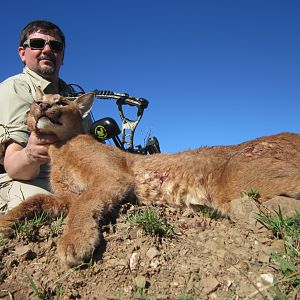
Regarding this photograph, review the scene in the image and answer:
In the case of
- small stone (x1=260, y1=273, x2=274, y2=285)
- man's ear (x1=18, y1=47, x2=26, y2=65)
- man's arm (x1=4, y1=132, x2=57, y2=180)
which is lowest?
small stone (x1=260, y1=273, x2=274, y2=285)

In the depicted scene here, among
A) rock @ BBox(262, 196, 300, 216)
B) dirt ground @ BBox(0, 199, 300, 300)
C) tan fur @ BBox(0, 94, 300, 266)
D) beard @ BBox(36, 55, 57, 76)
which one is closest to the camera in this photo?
dirt ground @ BBox(0, 199, 300, 300)

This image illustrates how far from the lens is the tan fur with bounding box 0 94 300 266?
3834 mm

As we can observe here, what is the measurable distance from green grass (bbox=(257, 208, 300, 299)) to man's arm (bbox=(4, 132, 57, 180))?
3.13m

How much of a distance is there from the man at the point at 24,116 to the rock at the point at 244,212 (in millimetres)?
2768

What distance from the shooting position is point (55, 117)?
5.13 metres

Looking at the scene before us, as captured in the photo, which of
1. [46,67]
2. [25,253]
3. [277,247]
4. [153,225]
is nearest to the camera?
[277,247]

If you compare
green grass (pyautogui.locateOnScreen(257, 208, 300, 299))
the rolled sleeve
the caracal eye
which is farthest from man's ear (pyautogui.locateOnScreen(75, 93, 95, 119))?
green grass (pyautogui.locateOnScreen(257, 208, 300, 299))

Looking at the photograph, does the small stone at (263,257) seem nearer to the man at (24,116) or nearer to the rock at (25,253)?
the rock at (25,253)

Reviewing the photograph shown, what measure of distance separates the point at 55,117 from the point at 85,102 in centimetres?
89

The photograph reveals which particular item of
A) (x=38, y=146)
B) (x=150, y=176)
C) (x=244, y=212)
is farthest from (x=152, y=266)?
(x=38, y=146)

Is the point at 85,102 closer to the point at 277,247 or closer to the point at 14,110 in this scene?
the point at 14,110

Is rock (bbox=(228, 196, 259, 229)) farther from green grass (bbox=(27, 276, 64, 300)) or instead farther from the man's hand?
the man's hand

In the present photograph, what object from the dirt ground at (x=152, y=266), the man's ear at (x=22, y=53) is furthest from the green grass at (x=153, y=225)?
the man's ear at (x=22, y=53)

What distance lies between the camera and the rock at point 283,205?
3537 mm
